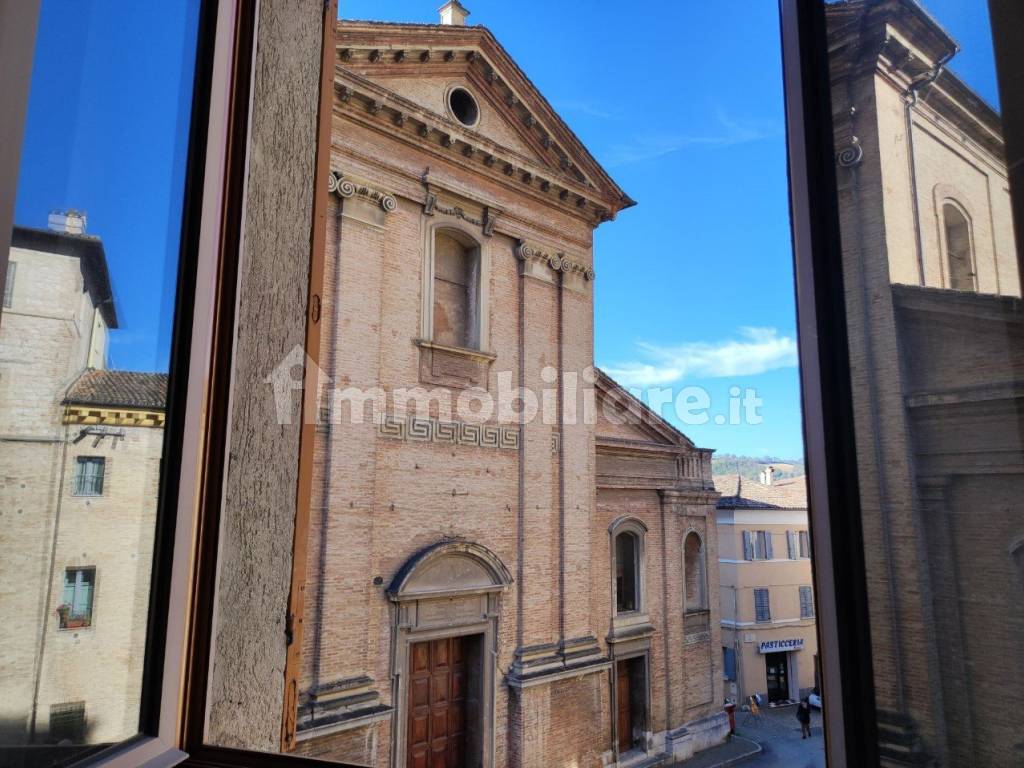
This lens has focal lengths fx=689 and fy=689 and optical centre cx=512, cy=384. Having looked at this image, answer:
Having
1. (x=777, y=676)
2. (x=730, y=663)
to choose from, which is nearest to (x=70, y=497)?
(x=730, y=663)

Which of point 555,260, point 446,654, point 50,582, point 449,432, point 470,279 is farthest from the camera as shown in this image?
point 555,260

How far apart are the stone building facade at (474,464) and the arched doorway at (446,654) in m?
0.03

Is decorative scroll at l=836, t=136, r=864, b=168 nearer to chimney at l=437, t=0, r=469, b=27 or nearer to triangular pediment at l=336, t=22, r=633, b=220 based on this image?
triangular pediment at l=336, t=22, r=633, b=220

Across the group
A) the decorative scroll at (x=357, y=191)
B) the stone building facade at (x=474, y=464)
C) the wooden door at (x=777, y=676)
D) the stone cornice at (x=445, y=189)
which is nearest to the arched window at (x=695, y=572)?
the stone building facade at (x=474, y=464)

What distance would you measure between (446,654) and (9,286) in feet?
27.0

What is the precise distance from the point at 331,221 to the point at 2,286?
7278mm

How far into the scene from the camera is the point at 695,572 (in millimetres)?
12477

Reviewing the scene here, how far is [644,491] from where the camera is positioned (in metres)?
11.4

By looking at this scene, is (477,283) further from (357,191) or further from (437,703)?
(437,703)

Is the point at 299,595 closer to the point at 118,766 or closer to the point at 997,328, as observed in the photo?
the point at 118,766

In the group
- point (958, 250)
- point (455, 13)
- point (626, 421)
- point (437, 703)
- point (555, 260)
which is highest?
point (455, 13)

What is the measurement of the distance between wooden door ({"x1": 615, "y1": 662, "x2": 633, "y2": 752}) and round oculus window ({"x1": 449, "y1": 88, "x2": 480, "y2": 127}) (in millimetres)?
8451

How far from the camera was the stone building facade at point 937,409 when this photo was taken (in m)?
0.81

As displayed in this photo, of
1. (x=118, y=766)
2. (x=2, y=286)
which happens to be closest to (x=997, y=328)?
(x=2, y=286)
